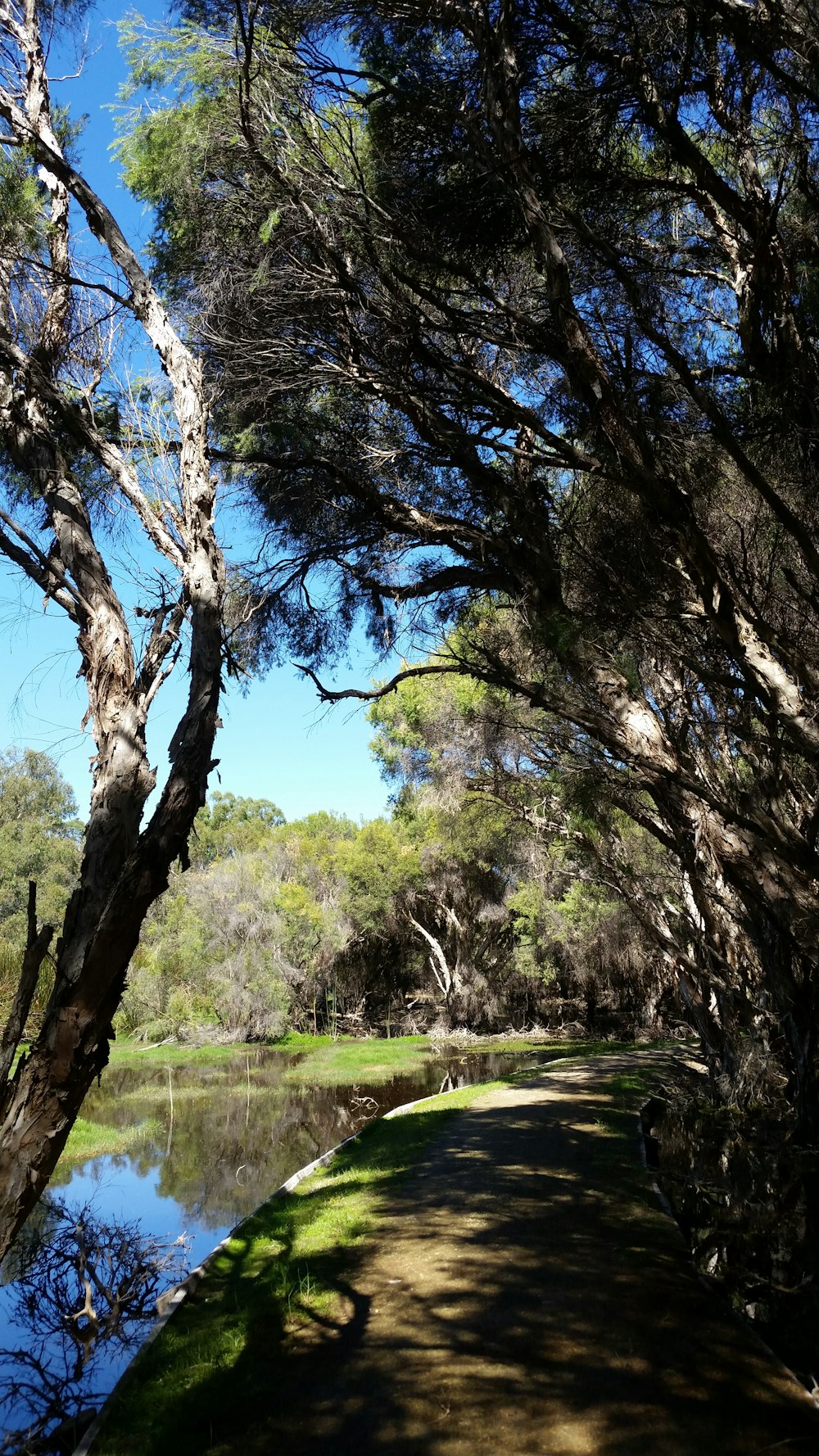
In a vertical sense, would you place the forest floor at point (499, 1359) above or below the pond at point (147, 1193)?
above

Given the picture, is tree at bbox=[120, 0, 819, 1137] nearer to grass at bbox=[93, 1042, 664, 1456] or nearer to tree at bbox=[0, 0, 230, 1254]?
tree at bbox=[0, 0, 230, 1254]

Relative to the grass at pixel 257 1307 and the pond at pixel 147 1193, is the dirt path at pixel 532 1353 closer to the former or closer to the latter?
the grass at pixel 257 1307

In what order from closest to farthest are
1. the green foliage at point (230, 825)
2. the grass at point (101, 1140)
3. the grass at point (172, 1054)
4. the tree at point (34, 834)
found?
the grass at point (101, 1140) < the grass at point (172, 1054) < the tree at point (34, 834) < the green foliage at point (230, 825)

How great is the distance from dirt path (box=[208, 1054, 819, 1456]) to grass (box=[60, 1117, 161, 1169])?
859 centimetres

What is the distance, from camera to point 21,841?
163 ft

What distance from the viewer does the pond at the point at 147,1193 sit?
6.48 metres

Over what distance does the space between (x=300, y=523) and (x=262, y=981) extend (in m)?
25.0

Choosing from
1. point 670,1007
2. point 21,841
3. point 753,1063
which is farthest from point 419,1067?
point 21,841

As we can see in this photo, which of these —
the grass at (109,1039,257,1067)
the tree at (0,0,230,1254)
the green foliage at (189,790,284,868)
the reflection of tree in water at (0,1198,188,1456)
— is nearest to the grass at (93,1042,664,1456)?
the reflection of tree in water at (0,1198,188,1456)

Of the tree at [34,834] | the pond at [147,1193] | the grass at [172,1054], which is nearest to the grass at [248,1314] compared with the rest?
the pond at [147,1193]

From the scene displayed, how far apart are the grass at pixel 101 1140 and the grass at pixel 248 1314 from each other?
6.64m

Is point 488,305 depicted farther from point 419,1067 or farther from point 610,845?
point 419,1067

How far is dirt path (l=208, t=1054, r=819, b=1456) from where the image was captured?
376 centimetres

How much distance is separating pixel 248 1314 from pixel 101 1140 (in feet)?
35.1
